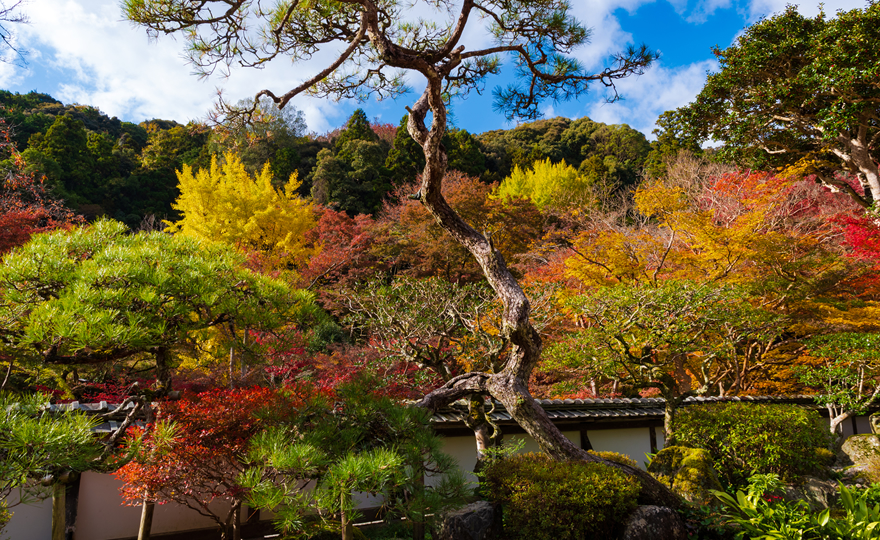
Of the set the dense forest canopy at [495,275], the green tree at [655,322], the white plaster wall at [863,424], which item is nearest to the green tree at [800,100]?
the dense forest canopy at [495,275]

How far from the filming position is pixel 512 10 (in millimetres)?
3955

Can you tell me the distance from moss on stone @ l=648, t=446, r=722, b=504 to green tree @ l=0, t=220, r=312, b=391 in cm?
453

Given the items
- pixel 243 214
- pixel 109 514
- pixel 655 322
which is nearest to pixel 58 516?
pixel 109 514

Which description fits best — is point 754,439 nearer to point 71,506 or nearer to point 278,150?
point 71,506

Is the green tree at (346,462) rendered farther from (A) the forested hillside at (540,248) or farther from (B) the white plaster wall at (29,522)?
(B) the white plaster wall at (29,522)

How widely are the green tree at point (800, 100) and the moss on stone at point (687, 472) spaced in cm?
607

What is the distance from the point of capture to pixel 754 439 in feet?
18.0

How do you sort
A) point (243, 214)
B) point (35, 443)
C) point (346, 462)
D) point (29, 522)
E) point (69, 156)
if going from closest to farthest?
point (35, 443) < point (346, 462) < point (29, 522) < point (243, 214) < point (69, 156)

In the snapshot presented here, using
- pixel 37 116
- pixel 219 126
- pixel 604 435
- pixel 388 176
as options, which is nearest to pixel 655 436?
pixel 604 435

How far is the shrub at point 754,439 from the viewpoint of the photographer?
5.50 meters

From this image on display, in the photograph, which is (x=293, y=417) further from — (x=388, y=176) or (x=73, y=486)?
(x=388, y=176)

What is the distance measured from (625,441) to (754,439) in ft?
7.36

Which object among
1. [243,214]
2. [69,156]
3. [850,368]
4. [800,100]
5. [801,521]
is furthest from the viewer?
[69,156]

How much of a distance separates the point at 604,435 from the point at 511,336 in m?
4.73
